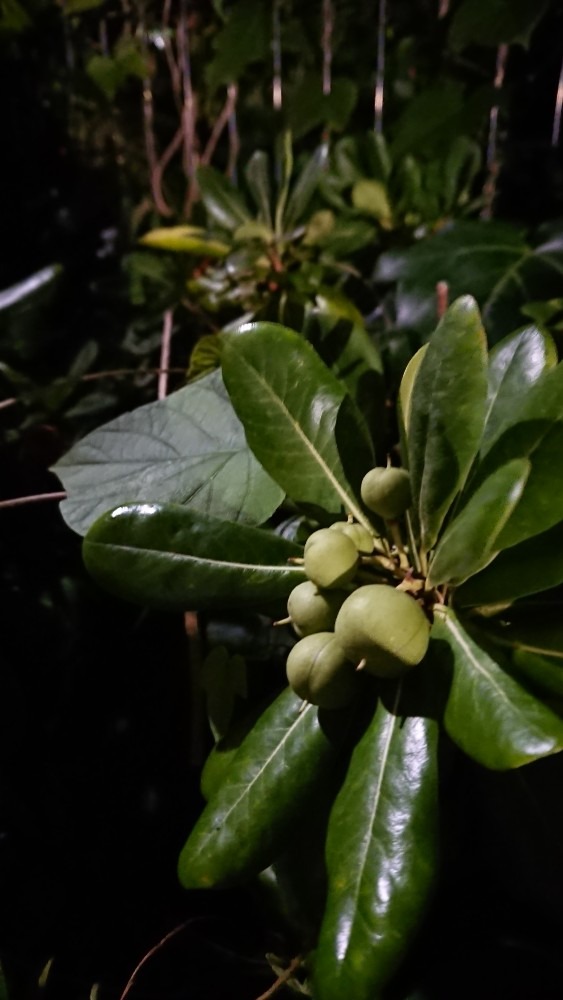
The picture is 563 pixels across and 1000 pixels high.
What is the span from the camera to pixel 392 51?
113 cm

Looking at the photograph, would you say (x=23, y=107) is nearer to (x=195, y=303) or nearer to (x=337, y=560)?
(x=195, y=303)

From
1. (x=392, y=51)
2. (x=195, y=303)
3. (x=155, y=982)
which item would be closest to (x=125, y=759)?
(x=155, y=982)

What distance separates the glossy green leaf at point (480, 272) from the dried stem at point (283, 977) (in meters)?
0.56

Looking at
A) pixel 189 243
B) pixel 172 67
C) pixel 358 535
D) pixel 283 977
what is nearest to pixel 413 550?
pixel 358 535

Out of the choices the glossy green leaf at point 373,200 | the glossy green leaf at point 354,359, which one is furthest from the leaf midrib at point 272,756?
the glossy green leaf at point 373,200

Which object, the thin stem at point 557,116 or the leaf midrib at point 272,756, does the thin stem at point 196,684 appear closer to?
the leaf midrib at point 272,756

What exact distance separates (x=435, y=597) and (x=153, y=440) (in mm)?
250

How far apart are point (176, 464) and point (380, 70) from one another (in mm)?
824

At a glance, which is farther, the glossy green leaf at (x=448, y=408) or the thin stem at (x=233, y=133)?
the thin stem at (x=233, y=133)

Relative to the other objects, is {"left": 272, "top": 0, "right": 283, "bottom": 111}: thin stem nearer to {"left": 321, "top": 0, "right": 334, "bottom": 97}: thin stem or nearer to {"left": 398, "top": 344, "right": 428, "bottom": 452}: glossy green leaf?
{"left": 321, "top": 0, "right": 334, "bottom": 97}: thin stem

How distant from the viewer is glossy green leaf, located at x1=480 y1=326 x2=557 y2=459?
45 cm

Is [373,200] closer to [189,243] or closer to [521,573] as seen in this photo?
[189,243]

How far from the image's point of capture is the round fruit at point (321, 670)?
0.40 meters

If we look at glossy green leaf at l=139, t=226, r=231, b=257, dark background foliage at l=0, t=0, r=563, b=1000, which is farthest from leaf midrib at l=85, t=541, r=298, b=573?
glossy green leaf at l=139, t=226, r=231, b=257
